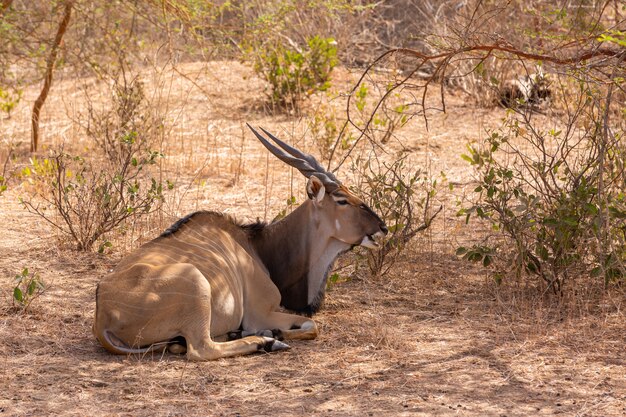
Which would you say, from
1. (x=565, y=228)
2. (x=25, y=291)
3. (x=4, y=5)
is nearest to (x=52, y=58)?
(x=4, y=5)

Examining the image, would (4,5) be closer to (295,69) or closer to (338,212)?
(295,69)

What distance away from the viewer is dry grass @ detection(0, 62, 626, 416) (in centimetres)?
398

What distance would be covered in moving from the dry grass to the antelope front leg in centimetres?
6

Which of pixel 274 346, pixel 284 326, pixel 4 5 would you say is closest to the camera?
pixel 274 346

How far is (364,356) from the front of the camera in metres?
4.59

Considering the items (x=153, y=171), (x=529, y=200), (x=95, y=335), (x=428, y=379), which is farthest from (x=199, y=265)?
(x=153, y=171)

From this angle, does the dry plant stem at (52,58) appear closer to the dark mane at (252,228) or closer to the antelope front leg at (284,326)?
the dark mane at (252,228)

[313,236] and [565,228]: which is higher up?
[565,228]

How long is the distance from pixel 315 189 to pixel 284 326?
77cm

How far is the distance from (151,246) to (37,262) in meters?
1.39

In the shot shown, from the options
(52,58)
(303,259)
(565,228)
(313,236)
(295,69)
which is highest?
(295,69)

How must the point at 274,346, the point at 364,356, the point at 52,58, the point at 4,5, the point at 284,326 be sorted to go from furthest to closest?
the point at 52,58 → the point at 4,5 → the point at 284,326 → the point at 274,346 → the point at 364,356

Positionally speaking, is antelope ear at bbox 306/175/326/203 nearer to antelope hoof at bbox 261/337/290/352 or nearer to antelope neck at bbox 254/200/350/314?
antelope neck at bbox 254/200/350/314

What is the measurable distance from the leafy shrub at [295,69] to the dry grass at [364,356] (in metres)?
3.08
